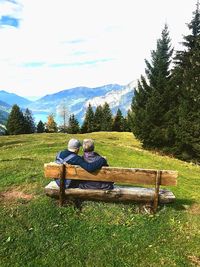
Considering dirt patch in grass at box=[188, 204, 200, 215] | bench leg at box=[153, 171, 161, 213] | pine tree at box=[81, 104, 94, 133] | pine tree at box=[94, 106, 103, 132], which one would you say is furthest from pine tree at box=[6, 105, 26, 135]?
bench leg at box=[153, 171, 161, 213]

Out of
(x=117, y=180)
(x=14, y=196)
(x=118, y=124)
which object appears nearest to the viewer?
(x=117, y=180)

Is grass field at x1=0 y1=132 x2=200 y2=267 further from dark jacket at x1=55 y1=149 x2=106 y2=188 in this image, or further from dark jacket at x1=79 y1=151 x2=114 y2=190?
dark jacket at x1=55 y1=149 x2=106 y2=188

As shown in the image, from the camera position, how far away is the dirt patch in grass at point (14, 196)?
41.6ft

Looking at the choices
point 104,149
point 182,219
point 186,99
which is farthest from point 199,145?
point 182,219

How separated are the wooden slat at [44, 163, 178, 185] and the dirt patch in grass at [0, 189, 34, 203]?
5.42 feet

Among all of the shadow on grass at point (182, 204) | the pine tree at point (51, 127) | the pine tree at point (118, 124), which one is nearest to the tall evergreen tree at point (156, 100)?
the shadow on grass at point (182, 204)

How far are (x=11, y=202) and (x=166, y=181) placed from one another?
503 centimetres

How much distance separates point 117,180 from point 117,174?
0.59 feet

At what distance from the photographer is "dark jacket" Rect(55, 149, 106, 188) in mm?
11641

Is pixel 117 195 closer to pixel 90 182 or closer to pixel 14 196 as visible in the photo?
pixel 90 182

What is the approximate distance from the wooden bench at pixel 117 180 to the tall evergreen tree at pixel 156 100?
38.9 m

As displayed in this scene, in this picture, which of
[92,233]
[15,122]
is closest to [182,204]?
[92,233]

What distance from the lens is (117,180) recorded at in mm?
11617

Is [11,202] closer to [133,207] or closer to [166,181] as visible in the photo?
[133,207]
